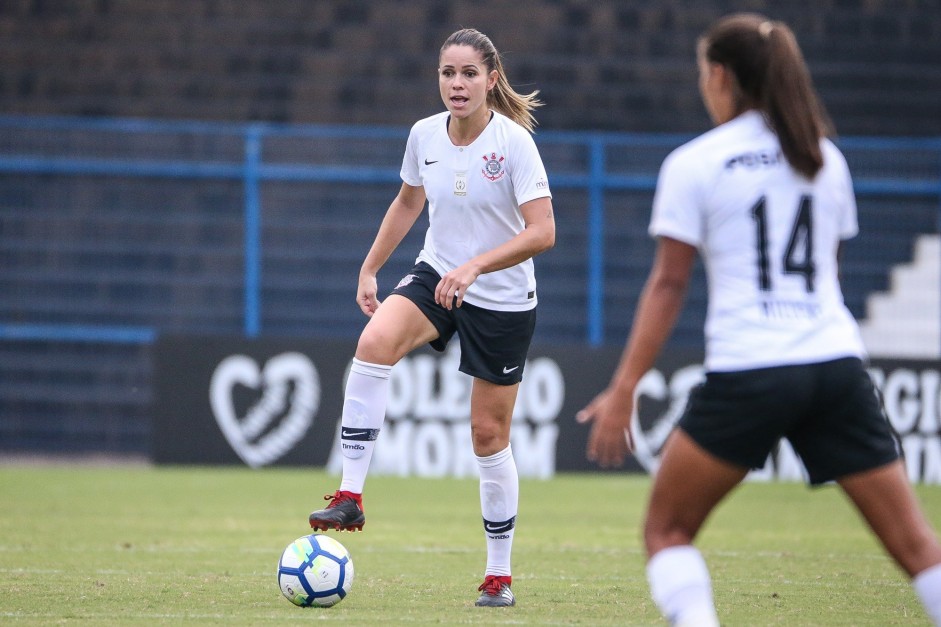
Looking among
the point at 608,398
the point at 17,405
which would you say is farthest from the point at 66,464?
the point at 608,398

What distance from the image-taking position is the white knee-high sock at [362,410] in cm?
576

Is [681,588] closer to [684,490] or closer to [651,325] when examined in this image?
[684,490]

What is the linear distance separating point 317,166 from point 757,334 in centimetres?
990

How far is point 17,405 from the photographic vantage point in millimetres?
13602

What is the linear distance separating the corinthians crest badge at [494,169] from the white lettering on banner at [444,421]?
635 centimetres

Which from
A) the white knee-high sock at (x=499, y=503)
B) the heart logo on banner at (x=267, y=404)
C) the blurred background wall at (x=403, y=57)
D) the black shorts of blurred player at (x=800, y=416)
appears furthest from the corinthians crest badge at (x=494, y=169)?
the blurred background wall at (x=403, y=57)

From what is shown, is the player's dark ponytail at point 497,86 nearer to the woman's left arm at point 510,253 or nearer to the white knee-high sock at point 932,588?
the woman's left arm at point 510,253

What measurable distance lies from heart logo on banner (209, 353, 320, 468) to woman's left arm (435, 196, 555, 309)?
22.4 feet

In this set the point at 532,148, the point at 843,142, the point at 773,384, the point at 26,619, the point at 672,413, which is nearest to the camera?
the point at 773,384

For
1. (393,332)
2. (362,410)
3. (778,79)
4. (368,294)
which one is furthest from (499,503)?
(778,79)

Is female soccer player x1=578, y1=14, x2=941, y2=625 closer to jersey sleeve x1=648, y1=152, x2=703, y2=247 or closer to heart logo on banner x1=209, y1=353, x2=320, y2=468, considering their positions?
jersey sleeve x1=648, y1=152, x2=703, y2=247

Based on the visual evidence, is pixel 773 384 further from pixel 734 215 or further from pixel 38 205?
pixel 38 205

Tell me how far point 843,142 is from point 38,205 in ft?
24.6

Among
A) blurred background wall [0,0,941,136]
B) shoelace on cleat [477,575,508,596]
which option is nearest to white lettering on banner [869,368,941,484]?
blurred background wall [0,0,941,136]
